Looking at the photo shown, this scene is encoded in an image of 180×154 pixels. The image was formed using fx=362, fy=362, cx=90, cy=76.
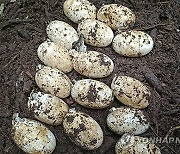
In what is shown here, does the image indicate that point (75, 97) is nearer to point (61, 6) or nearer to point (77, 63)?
point (77, 63)

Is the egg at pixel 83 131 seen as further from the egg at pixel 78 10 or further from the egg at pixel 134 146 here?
the egg at pixel 78 10

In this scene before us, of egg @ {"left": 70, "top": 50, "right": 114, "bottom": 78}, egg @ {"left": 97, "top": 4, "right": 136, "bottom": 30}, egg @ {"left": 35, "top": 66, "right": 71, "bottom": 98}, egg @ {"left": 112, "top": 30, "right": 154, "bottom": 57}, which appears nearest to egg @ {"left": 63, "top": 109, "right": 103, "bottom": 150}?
egg @ {"left": 35, "top": 66, "right": 71, "bottom": 98}

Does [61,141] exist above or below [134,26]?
below

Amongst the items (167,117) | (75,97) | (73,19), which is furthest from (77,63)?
(167,117)

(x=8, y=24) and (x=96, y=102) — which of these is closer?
(x=96, y=102)

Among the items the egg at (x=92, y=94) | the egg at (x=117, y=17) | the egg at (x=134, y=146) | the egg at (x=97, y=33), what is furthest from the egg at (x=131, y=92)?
the egg at (x=117, y=17)

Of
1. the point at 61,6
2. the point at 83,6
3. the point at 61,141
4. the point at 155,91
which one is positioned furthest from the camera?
the point at 61,6

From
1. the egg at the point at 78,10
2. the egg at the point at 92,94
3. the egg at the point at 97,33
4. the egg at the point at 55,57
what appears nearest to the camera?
the egg at the point at 92,94
